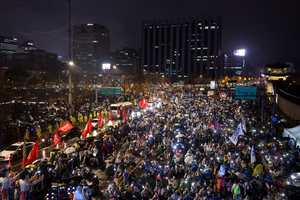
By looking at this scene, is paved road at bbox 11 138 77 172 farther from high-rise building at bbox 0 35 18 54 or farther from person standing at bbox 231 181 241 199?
high-rise building at bbox 0 35 18 54

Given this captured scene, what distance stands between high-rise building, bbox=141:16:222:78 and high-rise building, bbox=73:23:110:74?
192 feet

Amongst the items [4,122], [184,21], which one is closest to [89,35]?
[184,21]

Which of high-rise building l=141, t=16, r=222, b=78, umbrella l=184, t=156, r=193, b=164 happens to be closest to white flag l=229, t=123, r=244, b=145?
umbrella l=184, t=156, r=193, b=164

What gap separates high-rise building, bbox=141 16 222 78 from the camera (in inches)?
4417

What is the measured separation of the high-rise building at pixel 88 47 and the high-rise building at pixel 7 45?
138 feet

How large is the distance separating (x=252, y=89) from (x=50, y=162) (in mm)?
20859

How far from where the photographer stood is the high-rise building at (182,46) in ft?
368

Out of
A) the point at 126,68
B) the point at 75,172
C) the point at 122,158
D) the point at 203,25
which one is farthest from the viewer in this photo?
the point at 126,68

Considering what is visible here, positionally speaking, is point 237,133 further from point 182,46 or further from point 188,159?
point 182,46

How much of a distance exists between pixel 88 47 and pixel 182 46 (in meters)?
84.9

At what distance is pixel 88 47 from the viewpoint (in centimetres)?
16688

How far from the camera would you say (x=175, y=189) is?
10227 mm

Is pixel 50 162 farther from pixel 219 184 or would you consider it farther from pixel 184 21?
pixel 184 21

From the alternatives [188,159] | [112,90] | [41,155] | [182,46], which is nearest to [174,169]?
[188,159]
